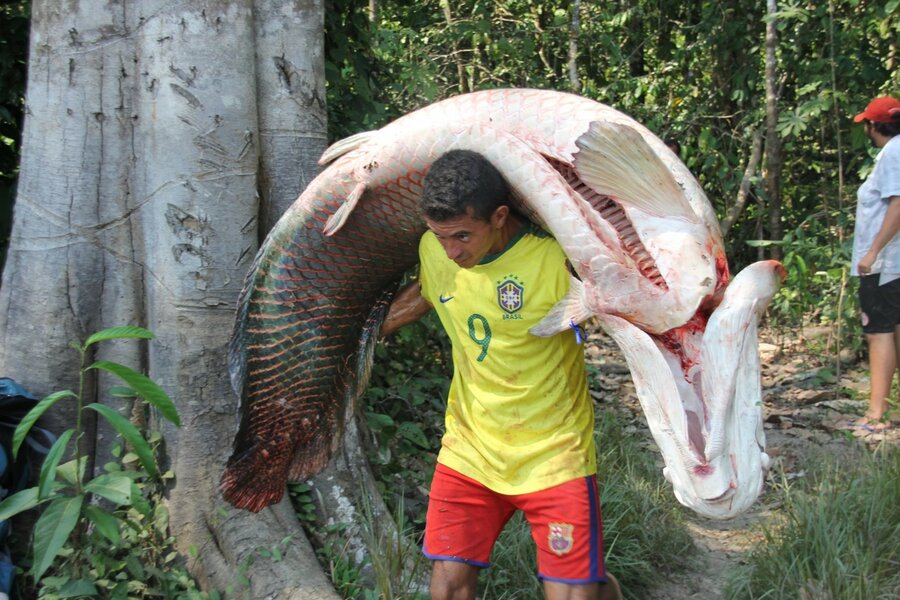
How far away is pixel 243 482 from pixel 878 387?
3828mm

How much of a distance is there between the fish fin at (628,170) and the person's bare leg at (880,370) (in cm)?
343

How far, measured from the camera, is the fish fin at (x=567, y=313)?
98.6 inches

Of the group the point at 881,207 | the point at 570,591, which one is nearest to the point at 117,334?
the point at 570,591

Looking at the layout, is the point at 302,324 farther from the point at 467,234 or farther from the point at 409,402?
the point at 409,402

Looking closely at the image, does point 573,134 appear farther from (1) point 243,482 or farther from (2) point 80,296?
(2) point 80,296

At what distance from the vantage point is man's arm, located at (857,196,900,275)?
5.09 meters

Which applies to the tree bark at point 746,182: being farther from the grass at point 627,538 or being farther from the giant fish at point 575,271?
the giant fish at point 575,271

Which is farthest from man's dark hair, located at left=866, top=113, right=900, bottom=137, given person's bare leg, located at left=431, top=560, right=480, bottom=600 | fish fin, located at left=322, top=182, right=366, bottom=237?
person's bare leg, located at left=431, top=560, right=480, bottom=600

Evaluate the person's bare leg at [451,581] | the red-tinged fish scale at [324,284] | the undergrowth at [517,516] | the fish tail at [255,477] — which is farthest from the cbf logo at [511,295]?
the undergrowth at [517,516]

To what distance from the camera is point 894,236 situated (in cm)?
517

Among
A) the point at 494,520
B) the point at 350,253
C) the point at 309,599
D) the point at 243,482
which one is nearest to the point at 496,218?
the point at 350,253

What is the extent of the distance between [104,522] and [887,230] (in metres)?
4.16

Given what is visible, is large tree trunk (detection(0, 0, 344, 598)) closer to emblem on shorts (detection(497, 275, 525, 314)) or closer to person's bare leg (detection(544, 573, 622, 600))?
person's bare leg (detection(544, 573, 622, 600))

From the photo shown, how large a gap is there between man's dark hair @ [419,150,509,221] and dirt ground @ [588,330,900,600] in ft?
7.05
